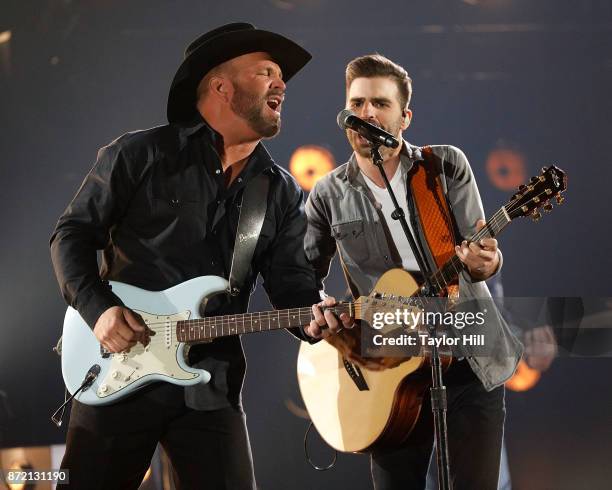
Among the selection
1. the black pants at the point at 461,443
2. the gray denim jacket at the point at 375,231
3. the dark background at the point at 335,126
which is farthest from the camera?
the dark background at the point at 335,126

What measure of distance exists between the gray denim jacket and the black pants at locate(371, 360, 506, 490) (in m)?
0.08

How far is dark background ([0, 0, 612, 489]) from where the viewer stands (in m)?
3.85

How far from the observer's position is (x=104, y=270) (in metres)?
3.09

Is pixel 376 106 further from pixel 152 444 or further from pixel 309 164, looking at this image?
pixel 152 444

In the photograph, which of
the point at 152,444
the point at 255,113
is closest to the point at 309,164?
the point at 255,113

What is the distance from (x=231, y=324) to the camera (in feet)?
9.64

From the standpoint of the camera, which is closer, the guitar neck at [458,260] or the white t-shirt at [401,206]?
the guitar neck at [458,260]

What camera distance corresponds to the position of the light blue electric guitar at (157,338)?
285 cm

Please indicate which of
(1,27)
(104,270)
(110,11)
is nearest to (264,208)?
(104,270)

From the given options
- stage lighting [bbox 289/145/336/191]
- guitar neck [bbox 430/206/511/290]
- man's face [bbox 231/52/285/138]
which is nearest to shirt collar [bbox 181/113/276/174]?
man's face [bbox 231/52/285/138]

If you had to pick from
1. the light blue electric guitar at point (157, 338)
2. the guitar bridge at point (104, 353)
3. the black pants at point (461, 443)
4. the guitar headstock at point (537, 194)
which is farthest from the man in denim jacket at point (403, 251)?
the guitar bridge at point (104, 353)

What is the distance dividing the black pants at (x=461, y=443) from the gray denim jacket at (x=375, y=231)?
8 cm

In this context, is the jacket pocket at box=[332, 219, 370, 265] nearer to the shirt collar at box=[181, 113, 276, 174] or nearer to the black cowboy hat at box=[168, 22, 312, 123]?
the shirt collar at box=[181, 113, 276, 174]

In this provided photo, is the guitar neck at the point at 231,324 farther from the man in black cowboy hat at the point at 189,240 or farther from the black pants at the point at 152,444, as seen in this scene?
the black pants at the point at 152,444
